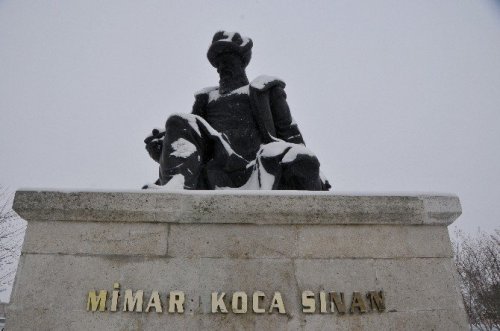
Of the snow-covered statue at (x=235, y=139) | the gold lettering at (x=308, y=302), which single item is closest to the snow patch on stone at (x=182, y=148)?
the snow-covered statue at (x=235, y=139)

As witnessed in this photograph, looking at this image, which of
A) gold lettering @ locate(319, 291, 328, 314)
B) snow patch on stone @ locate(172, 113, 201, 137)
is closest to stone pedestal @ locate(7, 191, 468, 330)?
gold lettering @ locate(319, 291, 328, 314)

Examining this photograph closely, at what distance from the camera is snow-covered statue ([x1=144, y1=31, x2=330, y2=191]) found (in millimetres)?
3736

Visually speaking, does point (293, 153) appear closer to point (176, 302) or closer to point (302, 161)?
point (302, 161)

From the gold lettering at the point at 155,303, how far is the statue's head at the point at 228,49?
9.91ft

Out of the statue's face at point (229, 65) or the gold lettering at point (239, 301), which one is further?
the statue's face at point (229, 65)

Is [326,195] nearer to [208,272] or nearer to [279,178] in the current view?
[279,178]

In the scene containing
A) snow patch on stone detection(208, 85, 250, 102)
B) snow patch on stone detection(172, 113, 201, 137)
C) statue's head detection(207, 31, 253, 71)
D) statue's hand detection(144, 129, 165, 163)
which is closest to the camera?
snow patch on stone detection(172, 113, 201, 137)

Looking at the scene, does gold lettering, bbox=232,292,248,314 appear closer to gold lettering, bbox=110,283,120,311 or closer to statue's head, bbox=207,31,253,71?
gold lettering, bbox=110,283,120,311

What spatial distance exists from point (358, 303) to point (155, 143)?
8.80 ft

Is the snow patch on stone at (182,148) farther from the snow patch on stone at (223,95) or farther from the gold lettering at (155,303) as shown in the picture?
the gold lettering at (155,303)

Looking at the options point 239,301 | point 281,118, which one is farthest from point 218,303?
point 281,118

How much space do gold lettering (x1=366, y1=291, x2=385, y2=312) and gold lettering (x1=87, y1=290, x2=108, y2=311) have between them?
192 centimetres

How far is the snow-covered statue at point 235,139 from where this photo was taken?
12.3ft

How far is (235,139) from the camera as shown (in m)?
4.41
